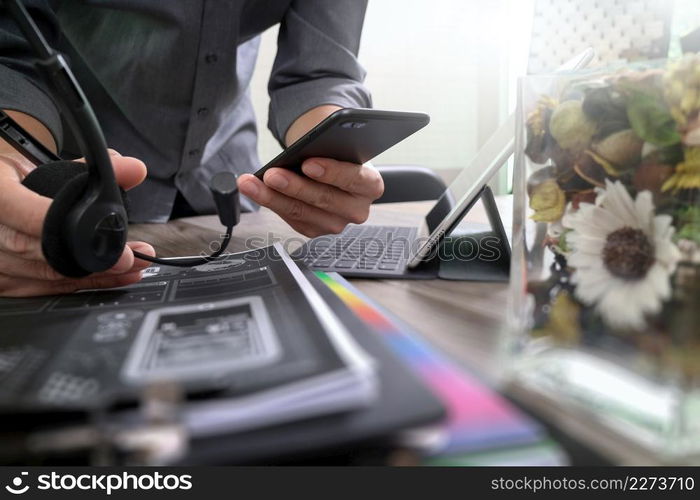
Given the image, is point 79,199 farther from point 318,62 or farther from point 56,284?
point 318,62

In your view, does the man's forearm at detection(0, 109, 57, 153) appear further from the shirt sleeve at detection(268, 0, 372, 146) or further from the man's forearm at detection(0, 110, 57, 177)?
the shirt sleeve at detection(268, 0, 372, 146)

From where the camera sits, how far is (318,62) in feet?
2.77

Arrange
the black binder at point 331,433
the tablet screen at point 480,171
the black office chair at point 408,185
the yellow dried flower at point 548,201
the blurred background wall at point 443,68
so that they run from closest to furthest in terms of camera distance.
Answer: the black binder at point 331,433, the yellow dried flower at point 548,201, the tablet screen at point 480,171, the black office chair at point 408,185, the blurred background wall at point 443,68

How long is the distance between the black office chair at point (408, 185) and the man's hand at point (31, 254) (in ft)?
2.83

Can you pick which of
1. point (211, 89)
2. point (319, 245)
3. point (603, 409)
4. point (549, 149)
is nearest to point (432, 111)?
point (211, 89)

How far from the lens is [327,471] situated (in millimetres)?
183

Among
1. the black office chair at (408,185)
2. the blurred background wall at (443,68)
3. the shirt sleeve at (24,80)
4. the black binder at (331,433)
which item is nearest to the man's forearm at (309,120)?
the shirt sleeve at (24,80)

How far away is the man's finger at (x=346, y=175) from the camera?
0.55 m

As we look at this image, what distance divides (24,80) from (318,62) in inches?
16.8

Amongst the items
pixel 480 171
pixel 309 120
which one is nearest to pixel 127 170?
pixel 480 171

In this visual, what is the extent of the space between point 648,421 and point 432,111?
9.03 ft

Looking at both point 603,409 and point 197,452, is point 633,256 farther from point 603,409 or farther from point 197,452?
point 197,452

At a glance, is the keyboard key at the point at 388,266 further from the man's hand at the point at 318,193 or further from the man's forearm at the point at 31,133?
the man's forearm at the point at 31,133

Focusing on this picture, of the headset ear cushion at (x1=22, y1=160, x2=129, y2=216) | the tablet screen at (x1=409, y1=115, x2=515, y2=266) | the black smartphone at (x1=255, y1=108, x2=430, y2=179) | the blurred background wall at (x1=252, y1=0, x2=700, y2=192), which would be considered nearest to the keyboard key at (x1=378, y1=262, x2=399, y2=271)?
the tablet screen at (x1=409, y1=115, x2=515, y2=266)
